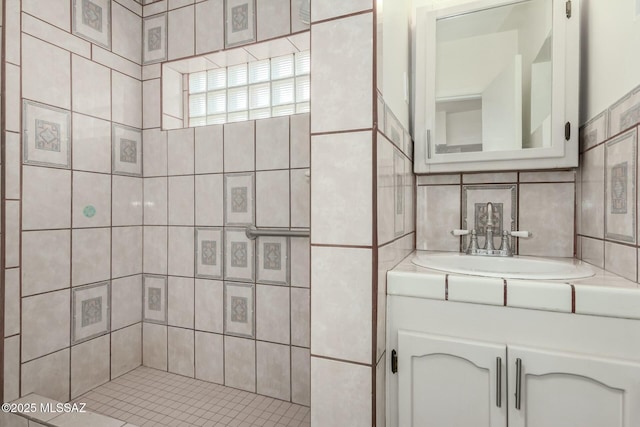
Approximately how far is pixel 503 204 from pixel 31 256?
1799 millimetres

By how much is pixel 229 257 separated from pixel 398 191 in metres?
0.93

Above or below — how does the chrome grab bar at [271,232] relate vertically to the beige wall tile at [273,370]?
above

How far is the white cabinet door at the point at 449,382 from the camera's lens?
0.74 m

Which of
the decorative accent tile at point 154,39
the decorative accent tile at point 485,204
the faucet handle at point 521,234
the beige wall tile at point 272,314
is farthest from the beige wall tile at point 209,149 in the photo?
the faucet handle at point 521,234

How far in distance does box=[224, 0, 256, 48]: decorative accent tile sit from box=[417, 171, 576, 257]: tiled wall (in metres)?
1.04

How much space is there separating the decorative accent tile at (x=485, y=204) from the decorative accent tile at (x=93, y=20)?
1.76 metres

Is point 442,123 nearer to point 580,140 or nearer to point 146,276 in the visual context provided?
point 580,140

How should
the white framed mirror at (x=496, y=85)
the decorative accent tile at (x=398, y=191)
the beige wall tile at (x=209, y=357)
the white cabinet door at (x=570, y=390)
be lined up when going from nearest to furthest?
the white cabinet door at (x=570, y=390)
the decorative accent tile at (x=398, y=191)
the white framed mirror at (x=496, y=85)
the beige wall tile at (x=209, y=357)

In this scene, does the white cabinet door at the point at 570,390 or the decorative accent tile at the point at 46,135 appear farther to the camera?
the decorative accent tile at the point at 46,135

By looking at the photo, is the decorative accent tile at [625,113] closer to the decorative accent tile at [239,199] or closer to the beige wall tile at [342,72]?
the beige wall tile at [342,72]

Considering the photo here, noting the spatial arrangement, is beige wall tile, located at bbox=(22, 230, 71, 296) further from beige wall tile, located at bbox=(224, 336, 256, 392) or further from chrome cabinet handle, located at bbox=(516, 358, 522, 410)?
chrome cabinet handle, located at bbox=(516, 358, 522, 410)

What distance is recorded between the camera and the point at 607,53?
0.92 m

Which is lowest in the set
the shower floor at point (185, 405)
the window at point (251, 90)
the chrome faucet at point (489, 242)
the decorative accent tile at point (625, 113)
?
the shower floor at point (185, 405)

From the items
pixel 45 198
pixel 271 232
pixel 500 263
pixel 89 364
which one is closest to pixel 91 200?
pixel 45 198
